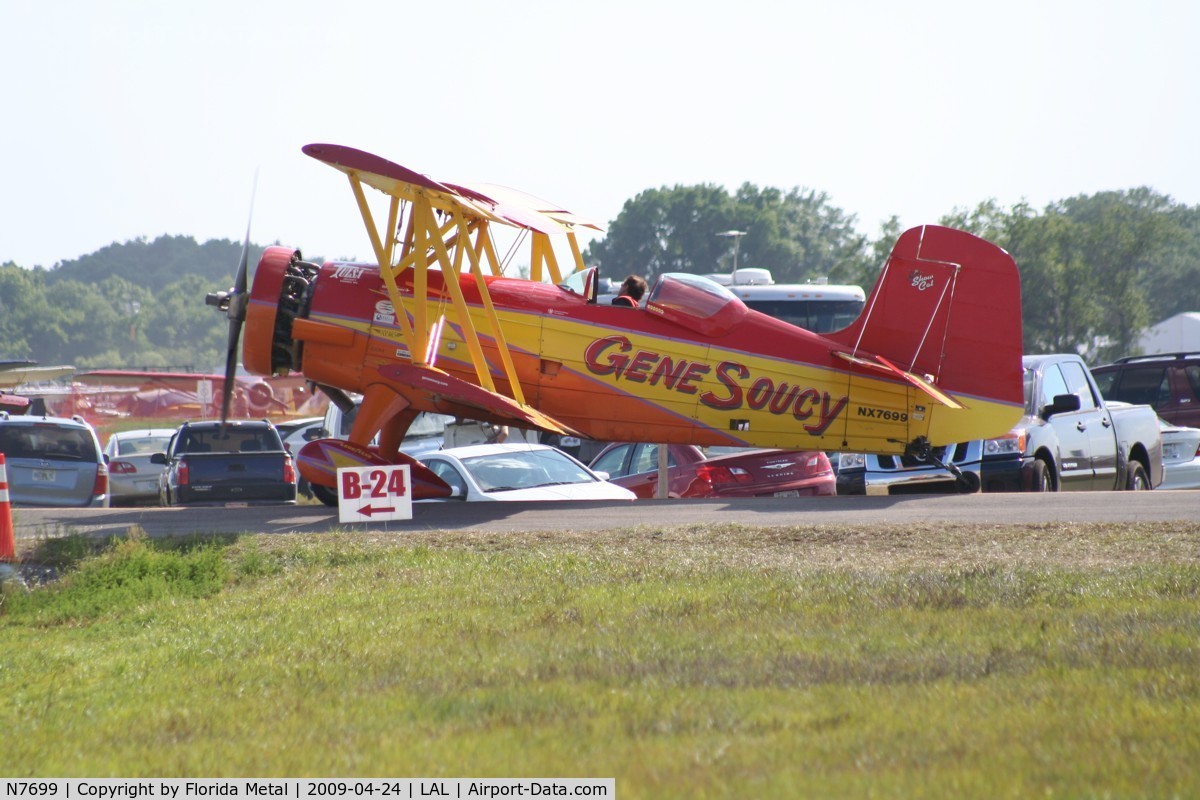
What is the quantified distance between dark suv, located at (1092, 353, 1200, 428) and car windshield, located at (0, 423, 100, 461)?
18.5 meters

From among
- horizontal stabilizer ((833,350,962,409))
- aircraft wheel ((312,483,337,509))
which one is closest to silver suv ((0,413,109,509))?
aircraft wheel ((312,483,337,509))

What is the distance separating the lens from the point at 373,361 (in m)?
15.0

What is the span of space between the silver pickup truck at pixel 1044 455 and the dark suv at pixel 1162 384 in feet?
25.3

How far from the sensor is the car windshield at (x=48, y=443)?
1895 centimetres

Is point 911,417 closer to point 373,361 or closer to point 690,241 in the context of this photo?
point 373,361

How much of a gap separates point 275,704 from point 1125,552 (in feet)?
21.3

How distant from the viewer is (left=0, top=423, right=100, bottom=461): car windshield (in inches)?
746

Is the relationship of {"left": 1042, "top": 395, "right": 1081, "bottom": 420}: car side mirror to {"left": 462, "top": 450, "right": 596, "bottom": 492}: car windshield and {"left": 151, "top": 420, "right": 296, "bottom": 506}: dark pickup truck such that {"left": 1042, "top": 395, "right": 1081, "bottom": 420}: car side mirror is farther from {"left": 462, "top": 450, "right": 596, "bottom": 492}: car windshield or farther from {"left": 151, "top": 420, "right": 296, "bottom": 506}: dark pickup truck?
{"left": 151, "top": 420, "right": 296, "bottom": 506}: dark pickup truck

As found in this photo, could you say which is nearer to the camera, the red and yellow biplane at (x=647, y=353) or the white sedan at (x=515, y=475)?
the red and yellow biplane at (x=647, y=353)

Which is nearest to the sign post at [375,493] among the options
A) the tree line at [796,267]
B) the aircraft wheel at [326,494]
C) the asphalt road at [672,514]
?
the asphalt road at [672,514]

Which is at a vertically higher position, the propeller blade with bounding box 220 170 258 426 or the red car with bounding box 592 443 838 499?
the propeller blade with bounding box 220 170 258 426

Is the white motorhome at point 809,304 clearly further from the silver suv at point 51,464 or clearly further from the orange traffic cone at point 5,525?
the orange traffic cone at point 5,525

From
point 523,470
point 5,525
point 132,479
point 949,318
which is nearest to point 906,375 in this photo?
point 949,318

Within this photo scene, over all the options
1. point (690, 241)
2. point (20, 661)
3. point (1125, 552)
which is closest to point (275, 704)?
point (20, 661)
